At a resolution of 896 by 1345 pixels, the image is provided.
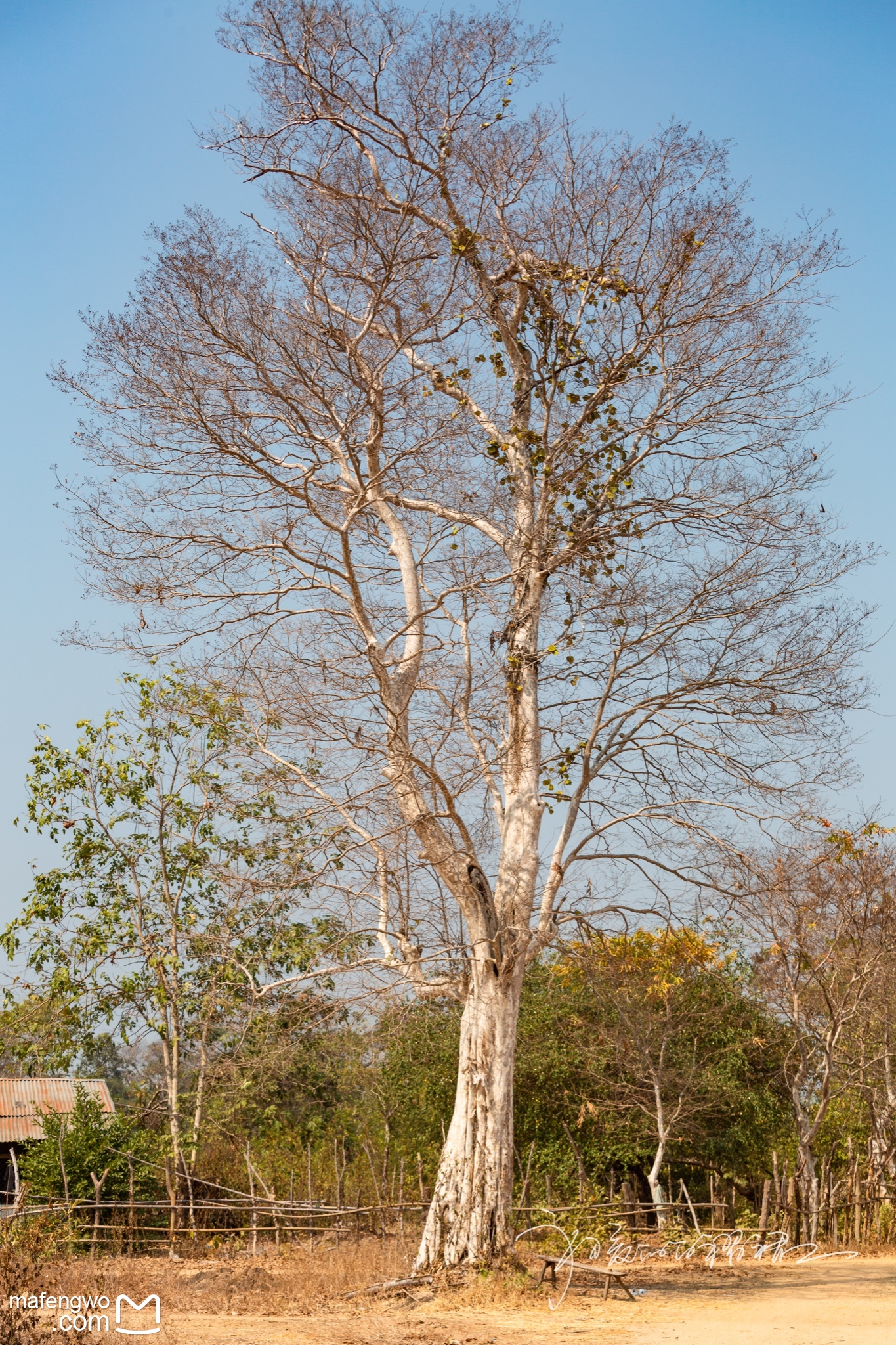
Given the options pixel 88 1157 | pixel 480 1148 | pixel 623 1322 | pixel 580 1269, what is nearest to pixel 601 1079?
pixel 580 1269

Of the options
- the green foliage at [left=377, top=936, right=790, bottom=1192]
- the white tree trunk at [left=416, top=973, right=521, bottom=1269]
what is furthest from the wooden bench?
the green foliage at [left=377, top=936, right=790, bottom=1192]

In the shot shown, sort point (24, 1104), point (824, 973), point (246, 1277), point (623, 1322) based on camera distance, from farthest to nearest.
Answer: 1. point (24, 1104)
2. point (824, 973)
3. point (246, 1277)
4. point (623, 1322)

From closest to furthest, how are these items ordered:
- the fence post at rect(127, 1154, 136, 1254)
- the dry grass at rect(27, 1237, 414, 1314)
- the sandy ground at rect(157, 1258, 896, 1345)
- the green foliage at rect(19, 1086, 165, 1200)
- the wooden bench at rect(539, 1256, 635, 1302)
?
the sandy ground at rect(157, 1258, 896, 1345), the dry grass at rect(27, 1237, 414, 1314), the wooden bench at rect(539, 1256, 635, 1302), the fence post at rect(127, 1154, 136, 1254), the green foliage at rect(19, 1086, 165, 1200)

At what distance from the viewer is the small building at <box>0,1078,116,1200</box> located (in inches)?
692

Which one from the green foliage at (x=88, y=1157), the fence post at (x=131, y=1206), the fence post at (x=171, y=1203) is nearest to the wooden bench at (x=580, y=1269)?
the fence post at (x=171, y=1203)

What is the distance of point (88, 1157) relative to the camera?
12219mm

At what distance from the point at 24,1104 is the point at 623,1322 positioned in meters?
13.7

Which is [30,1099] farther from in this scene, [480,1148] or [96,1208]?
[480,1148]

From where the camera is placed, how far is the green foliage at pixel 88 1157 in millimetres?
12086

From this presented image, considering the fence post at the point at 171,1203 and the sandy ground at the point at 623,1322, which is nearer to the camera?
the sandy ground at the point at 623,1322

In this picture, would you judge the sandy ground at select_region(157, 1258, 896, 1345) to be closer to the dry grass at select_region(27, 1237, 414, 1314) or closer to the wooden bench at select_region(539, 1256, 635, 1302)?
the wooden bench at select_region(539, 1256, 635, 1302)

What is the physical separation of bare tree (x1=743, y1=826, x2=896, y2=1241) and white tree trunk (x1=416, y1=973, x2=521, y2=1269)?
4.78 m

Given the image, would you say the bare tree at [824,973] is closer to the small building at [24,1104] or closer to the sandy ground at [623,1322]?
the sandy ground at [623,1322]

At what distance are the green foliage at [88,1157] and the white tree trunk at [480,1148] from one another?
153 inches
